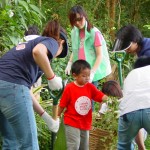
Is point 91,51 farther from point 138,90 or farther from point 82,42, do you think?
point 138,90

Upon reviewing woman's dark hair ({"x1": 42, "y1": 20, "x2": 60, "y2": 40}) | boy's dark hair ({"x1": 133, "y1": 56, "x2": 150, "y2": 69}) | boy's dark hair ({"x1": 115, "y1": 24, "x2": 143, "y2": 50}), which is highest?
woman's dark hair ({"x1": 42, "y1": 20, "x2": 60, "y2": 40})

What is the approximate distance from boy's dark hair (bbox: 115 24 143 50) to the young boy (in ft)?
1.37

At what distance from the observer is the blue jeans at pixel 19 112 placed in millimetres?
2908

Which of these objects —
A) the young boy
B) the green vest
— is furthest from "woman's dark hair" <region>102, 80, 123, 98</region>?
the young boy

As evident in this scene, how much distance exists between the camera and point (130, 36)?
3.88m

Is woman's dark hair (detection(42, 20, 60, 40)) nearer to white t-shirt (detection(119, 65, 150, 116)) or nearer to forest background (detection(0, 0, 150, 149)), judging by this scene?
forest background (detection(0, 0, 150, 149))

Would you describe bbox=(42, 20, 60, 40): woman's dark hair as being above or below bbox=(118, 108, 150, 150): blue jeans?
above

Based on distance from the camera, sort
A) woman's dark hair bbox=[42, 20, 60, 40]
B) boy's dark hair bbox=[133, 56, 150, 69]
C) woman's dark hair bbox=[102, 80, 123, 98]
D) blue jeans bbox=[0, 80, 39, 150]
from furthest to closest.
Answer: woman's dark hair bbox=[102, 80, 123, 98] < boy's dark hair bbox=[133, 56, 150, 69] < woman's dark hair bbox=[42, 20, 60, 40] < blue jeans bbox=[0, 80, 39, 150]

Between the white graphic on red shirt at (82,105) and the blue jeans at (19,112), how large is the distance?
3.50ft

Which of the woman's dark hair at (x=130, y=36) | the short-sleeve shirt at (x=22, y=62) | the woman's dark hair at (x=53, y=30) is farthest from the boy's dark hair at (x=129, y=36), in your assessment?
the short-sleeve shirt at (x=22, y=62)

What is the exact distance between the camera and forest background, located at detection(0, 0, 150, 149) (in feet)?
9.98

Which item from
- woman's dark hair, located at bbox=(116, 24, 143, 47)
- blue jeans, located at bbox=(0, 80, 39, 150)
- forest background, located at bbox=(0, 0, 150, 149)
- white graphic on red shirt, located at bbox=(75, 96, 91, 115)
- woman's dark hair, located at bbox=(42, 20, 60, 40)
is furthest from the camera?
white graphic on red shirt, located at bbox=(75, 96, 91, 115)

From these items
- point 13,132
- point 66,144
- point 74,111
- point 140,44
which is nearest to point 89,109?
point 74,111

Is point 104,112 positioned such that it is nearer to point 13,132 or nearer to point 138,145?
point 138,145
